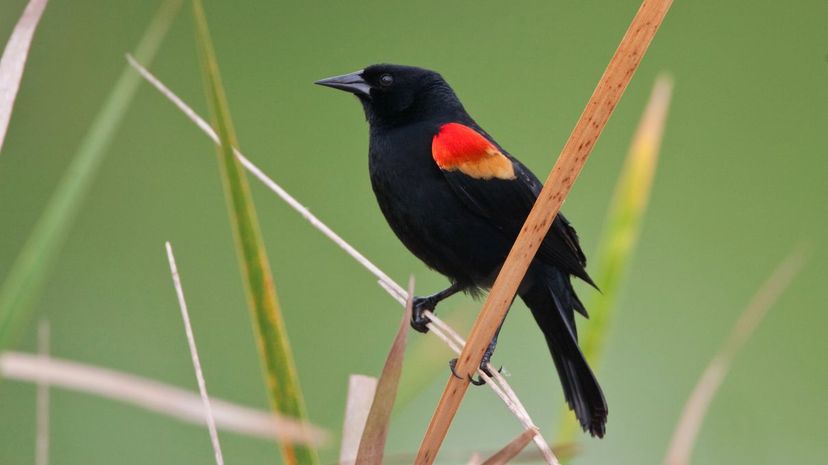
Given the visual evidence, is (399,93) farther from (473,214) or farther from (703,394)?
(703,394)

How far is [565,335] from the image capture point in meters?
1.59

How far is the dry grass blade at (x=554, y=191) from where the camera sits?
919 mm

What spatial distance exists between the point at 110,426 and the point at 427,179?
170 cm

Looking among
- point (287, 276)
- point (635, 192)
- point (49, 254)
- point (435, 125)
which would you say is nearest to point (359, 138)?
point (287, 276)

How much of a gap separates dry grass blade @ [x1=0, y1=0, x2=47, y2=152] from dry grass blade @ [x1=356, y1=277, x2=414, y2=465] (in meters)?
0.47

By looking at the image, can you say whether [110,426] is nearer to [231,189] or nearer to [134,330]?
[134,330]

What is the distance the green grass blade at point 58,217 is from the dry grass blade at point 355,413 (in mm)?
335

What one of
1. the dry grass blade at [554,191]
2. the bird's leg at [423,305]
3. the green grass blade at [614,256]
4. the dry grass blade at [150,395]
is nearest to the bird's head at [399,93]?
the bird's leg at [423,305]

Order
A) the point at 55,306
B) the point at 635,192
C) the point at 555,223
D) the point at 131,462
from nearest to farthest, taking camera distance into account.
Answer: the point at 635,192
the point at 555,223
the point at 131,462
the point at 55,306

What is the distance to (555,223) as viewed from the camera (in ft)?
4.97

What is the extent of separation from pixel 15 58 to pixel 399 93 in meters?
0.86

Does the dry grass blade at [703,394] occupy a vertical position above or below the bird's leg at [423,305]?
above


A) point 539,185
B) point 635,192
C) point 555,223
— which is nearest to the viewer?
point 635,192

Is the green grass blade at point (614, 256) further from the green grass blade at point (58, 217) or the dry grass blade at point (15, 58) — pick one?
the dry grass blade at point (15, 58)
